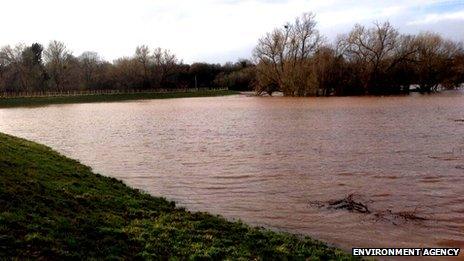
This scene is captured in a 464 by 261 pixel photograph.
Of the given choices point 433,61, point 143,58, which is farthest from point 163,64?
point 433,61

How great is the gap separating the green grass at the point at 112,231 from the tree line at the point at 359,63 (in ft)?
262

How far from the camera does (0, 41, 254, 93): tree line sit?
117 metres

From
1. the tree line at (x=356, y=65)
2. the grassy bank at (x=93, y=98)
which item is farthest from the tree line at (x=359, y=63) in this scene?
the grassy bank at (x=93, y=98)

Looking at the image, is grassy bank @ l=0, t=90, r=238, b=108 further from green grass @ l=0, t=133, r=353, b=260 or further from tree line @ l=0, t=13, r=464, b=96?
green grass @ l=0, t=133, r=353, b=260

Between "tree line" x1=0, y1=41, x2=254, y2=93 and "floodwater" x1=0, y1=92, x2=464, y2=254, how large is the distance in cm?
9182

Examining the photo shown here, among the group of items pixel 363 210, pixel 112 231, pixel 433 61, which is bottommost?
pixel 363 210

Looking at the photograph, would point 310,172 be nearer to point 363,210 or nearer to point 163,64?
point 363,210

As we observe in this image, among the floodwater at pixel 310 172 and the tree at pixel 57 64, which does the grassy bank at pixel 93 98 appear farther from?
the floodwater at pixel 310 172

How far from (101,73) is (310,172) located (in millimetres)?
123159

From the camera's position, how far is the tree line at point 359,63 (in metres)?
89.4

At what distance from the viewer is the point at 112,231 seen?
9000 millimetres

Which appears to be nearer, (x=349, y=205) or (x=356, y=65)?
(x=349, y=205)

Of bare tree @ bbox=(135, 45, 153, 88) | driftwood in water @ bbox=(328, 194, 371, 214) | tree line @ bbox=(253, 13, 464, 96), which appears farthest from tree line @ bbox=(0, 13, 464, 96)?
driftwood in water @ bbox=(328, 194, 371, 214)

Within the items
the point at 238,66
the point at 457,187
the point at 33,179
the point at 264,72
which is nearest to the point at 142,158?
the point at 33,179
